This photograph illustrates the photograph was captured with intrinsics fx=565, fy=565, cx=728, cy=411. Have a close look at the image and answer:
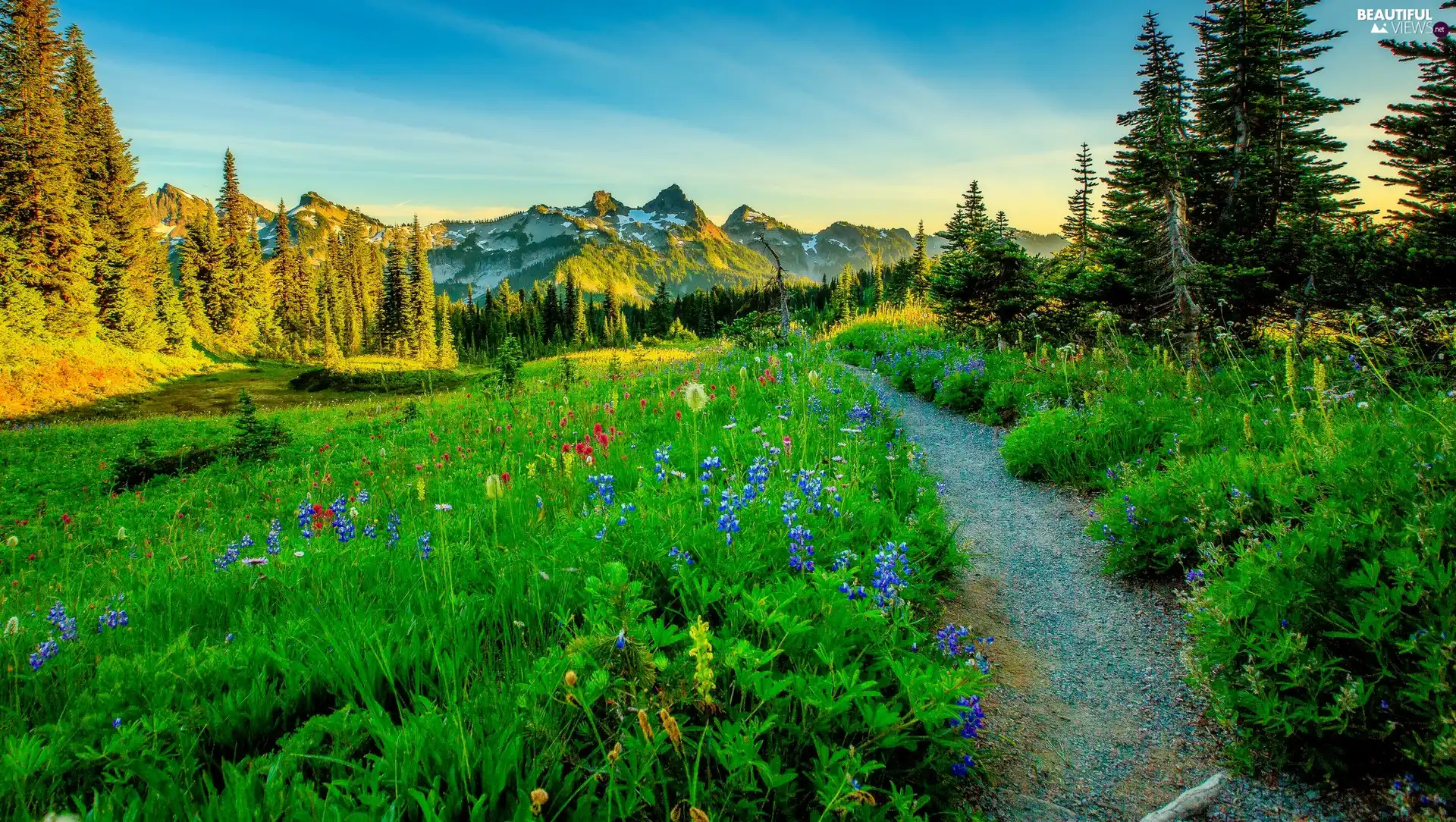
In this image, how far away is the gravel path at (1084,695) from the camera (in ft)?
7.91

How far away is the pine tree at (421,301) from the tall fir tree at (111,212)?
75.8 feet

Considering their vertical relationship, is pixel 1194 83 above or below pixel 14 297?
above

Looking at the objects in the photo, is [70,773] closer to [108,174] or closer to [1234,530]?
[1234,530]

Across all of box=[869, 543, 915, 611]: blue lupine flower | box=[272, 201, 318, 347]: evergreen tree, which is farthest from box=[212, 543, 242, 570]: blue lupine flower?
box=[272, 201, 318, 347]: evergreen tree

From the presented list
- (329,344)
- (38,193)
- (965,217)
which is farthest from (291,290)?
(965,217)

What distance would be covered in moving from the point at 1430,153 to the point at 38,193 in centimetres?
5718

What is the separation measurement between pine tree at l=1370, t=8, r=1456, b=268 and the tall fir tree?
61.4 meters

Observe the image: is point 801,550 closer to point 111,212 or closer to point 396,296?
point 111,212

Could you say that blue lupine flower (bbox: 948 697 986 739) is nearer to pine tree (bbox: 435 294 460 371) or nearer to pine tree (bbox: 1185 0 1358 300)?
pine tree (bbox: 1185 0 1358 300)

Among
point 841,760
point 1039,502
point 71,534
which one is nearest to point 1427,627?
point 841,760

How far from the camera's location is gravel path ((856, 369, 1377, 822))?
241 cm

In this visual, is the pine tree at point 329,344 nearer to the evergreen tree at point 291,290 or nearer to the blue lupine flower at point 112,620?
the evergreen tree at point 291,290

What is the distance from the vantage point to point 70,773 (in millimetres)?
1924

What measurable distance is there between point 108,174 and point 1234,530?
230 feet
